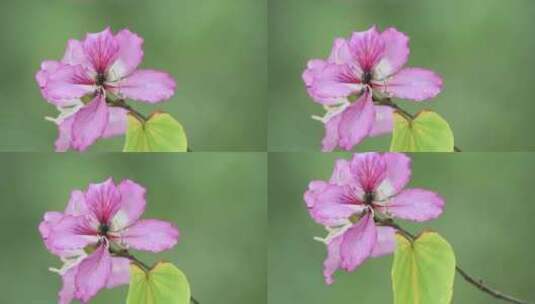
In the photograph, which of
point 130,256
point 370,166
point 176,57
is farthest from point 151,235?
point 370,166

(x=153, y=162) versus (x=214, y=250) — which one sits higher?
(x=153, y=162)

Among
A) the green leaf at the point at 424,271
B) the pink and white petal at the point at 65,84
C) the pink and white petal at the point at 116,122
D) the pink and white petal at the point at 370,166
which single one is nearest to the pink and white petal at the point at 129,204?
the pink and white petal at the point at 116,122

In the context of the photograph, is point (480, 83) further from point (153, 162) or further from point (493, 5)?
point (153, 162)

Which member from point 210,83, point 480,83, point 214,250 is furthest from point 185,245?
point 480,83

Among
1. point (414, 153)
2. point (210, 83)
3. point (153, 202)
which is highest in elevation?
point (210, 83)

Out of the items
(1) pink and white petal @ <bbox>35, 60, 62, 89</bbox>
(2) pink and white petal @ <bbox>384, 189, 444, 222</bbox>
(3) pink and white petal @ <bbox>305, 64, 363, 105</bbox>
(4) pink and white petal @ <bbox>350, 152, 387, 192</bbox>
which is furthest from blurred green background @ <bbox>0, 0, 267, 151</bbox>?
(2) pink and white petal @ <bbox>384, 189, 444, 222</bbox>
